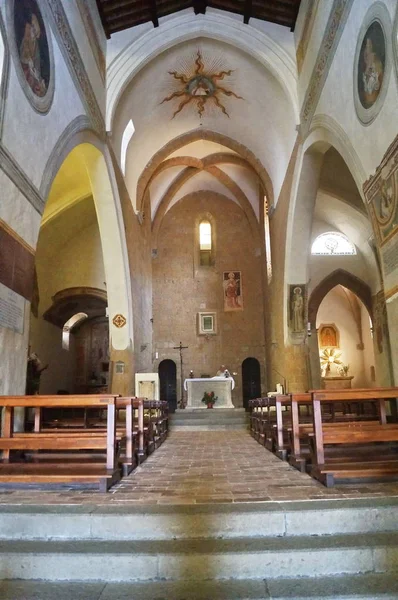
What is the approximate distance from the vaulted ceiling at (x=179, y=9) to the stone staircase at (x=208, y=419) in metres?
10.0

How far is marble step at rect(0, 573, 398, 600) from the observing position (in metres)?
2.41

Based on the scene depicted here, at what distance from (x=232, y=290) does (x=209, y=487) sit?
53.6ft

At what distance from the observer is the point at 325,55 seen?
8.76 metres

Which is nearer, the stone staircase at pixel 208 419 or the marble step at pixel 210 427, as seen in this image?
the marble step at pixel 210 427

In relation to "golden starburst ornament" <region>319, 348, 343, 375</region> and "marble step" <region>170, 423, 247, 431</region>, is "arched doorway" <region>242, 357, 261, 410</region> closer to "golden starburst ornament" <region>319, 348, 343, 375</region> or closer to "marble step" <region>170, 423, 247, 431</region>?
"golden starburst ornament" <region>319, 348, 343, 375</region>

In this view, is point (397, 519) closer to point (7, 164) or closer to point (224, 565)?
point (224, 565)

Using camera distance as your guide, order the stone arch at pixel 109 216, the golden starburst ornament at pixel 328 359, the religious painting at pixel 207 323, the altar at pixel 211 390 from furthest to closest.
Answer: the golden starburst ornament at pixel 328 359 → the religious painting at pixel 207 323 → the altar at pixel 211 390 → the stone arch at pixel 109 216

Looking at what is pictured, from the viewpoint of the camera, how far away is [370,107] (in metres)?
6.67

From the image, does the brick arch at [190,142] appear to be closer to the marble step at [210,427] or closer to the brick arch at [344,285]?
the brick arch at [344,285]

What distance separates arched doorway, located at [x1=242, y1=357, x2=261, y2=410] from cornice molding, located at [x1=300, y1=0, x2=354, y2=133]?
36.1 ft

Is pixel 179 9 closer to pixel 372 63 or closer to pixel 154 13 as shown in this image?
pixel 154 13

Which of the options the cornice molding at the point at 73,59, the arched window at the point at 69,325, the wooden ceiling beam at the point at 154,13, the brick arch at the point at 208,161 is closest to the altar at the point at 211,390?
the arched window at the point at 69,325

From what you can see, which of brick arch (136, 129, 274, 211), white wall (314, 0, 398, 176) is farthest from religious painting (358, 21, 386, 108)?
brick arch (136, 129, 274, 211)

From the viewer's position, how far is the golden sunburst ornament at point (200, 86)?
516 inches
